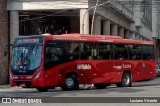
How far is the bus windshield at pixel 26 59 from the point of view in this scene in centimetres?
2625

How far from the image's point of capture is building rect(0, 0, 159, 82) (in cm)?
4603

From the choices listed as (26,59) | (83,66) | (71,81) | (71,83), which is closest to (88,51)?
(83,66)

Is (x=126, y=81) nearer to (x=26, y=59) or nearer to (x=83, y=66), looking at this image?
(x=83, y=66)

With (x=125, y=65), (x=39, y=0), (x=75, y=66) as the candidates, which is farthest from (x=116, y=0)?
(x=75, y=66)

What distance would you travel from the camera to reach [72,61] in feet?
91.1

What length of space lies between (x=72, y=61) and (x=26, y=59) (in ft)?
9.40

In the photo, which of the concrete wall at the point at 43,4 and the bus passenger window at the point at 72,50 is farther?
the concrete wall at the point at 43,4

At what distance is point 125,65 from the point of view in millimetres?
32031

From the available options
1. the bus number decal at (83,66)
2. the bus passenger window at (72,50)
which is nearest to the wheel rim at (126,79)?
the bus number decal at (83,66)

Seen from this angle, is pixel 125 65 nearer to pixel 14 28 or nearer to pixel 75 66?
pixel 75 66

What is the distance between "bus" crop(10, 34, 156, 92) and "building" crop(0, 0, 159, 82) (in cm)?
1103

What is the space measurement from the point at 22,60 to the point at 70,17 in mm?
29839

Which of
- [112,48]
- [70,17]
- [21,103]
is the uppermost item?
[70,17]

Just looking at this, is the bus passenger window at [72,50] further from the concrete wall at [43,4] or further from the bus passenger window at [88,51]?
the concrete wall at [43,4]
